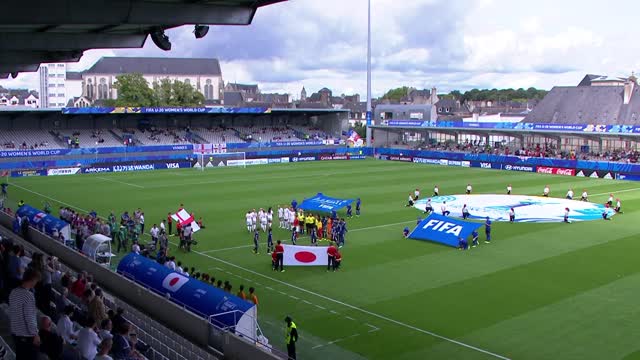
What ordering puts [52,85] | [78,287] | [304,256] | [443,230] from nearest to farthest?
[78,287]
[304,256]
[443,230]
[52,85]

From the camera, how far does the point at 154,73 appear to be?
180500 millimetres

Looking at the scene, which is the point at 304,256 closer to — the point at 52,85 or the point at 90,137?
the point at 90,137

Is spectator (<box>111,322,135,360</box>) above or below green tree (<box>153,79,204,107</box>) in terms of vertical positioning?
below

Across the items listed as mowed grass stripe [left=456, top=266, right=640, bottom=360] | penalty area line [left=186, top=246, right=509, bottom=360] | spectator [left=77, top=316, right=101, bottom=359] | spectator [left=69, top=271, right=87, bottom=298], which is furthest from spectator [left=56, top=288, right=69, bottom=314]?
mowed grass stripe [left=456, top=266, right=640, bottom=360]

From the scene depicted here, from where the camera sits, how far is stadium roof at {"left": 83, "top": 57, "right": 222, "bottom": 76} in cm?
17838

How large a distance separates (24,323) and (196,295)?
6998 millimetres

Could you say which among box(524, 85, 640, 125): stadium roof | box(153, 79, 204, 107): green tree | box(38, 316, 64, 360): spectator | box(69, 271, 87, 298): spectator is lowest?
box(69, 271, 87, 298): spectator

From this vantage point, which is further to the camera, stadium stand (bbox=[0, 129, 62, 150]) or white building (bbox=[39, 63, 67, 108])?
white building (bbox=[39, 63, 67, 108])

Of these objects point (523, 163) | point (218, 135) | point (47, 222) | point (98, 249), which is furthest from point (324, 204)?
point (218, 135)

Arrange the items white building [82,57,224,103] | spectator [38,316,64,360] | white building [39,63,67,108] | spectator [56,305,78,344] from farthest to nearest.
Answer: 1. white building [39,63,67,108]
2. white building [82,57,224,103]
3. spectator [56,305,78,344]
4. spectator [38,316,64,360]

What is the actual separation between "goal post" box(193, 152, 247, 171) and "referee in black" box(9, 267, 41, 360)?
6172cm

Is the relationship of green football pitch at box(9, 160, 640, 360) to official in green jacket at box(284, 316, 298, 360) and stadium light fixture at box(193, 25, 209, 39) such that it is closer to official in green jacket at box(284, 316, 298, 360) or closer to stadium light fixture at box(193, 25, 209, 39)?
official in green jacket at box(284, 316, 298, 360)

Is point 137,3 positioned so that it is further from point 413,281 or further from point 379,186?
point 379,186

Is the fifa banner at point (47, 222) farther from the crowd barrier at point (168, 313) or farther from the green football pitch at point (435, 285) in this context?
the green football pitch at point (435, 285)
